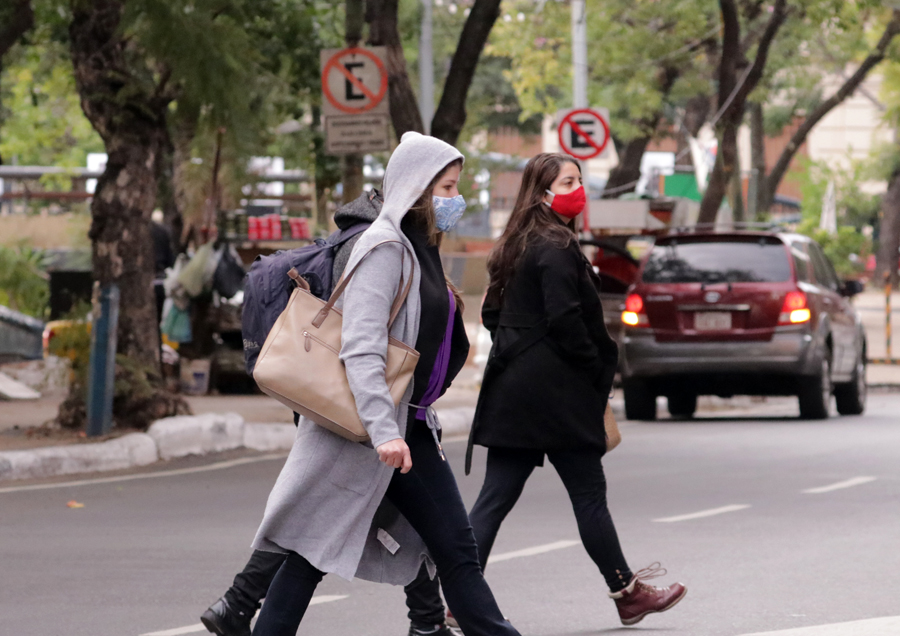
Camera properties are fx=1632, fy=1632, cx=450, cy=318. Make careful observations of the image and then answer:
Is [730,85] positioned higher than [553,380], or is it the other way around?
[730,85]

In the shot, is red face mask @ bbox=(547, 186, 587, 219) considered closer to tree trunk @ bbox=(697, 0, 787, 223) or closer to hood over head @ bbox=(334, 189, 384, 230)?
hood over head @ bbox=(334, 189, 384, 230)

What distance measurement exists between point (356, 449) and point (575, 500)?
5.46 ft

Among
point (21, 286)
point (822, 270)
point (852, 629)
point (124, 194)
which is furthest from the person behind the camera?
point (21, 286)

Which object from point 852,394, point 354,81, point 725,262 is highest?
point 354,81

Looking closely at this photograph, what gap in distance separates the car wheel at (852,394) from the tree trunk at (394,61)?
4777mm

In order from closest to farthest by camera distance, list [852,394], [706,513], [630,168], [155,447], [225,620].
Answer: [225,620] → [706,513] → [155,447] → [852,394] → [630,168]

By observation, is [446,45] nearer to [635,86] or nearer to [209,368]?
[635,86]

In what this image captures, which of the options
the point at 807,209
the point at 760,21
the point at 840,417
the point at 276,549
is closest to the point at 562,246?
the point at 276,549

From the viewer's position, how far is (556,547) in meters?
7.95

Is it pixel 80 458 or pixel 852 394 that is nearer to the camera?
pixel 80 458

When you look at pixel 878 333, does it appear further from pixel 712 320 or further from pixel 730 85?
pixel 712 320

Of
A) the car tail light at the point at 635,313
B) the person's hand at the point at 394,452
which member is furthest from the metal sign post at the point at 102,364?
the person's hand at the point at 394,452

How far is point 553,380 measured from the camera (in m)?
5.98

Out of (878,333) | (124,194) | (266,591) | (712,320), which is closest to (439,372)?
(266,591)
